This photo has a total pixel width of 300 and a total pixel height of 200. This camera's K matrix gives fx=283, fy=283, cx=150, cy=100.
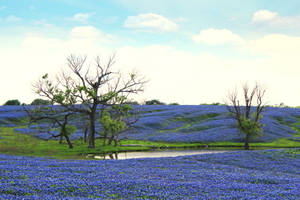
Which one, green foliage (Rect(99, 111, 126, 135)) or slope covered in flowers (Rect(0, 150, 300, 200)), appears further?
green foliage (Rect(99, 111, 126, 135))

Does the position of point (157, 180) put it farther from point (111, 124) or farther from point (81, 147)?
point (81, 147)

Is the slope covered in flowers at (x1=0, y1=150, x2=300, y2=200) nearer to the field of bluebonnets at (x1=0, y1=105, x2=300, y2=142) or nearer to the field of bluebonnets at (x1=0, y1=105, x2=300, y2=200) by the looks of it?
the field of bluebonnets at (x1=0, y1=105, x2=300, y2=200)

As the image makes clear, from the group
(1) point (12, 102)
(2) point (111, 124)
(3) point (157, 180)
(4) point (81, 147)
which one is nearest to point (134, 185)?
(3) point (157, 180)

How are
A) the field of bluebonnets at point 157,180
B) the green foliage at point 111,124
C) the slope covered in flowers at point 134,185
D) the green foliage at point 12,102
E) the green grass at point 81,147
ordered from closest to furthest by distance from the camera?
the slope covered in flowers at point 134,185, the field of bluebonnets at point 157,180, the green grass at point 81,147, the green foliage at point 111,124, the green foliage at point 12,102

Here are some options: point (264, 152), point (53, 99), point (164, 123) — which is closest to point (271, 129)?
point (164, 123)

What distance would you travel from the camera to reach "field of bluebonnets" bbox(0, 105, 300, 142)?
5509 centimetres

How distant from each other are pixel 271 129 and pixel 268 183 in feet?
153

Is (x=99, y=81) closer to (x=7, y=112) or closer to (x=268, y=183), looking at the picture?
(x=268, y=183)

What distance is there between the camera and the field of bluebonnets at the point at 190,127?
55094mm

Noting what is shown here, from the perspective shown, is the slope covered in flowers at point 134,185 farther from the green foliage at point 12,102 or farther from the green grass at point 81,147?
the green foliage at point 12,102

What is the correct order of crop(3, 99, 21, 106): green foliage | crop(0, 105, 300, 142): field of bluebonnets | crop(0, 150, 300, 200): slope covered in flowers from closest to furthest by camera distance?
crop(0, 150, 300, 200): slope covered in flowers, crop(0, 105, 300, 142): field of bluebonnets, crop(3, 99, 21, 106): green foliage

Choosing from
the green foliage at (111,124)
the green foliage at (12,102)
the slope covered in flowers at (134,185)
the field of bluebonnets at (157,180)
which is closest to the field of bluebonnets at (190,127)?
the green foliage at (111,124)

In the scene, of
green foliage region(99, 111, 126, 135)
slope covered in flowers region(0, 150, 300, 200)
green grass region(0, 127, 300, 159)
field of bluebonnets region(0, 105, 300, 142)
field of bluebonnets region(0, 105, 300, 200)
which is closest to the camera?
slope covered in flowers region(0, 150, 300, 200)

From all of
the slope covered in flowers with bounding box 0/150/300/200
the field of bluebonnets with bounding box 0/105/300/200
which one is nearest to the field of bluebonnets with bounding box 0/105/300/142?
the field of bluebonnets with bounding box 0/105/300/200
